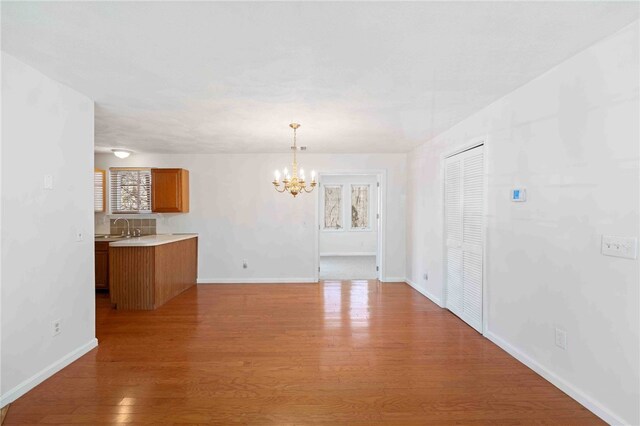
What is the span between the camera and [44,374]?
2523mm

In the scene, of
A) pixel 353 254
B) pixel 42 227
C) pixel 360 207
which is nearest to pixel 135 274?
pixel 42 227

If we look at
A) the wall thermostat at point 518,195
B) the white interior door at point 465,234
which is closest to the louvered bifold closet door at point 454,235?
the white interior door at point 465,234

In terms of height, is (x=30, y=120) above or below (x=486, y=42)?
below

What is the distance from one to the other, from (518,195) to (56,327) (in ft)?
13.5

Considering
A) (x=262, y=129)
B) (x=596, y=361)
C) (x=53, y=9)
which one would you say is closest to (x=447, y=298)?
(x=596, y=361)

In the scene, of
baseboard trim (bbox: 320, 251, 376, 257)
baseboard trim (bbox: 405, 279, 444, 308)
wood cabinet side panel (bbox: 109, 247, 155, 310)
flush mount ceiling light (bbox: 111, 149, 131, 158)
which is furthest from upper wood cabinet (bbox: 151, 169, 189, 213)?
baseboard trim (bbox: 320, 251, 376, 257)

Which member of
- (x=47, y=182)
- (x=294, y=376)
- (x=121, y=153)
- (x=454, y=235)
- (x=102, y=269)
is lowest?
(x=294, y=376)

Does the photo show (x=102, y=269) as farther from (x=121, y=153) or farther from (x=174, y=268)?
(x=121, y=153)

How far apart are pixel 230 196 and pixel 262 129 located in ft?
7.08

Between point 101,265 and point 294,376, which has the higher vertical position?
point 101,265

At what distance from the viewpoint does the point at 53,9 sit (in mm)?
1720

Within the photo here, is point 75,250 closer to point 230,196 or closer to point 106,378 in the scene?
point 106,378

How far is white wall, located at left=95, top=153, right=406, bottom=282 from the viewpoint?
234 inches

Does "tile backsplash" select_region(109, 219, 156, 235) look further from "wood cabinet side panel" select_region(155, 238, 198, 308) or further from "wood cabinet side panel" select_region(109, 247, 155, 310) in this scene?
"wood cabinet side panel" select_region(109, 247, 155, 310)
